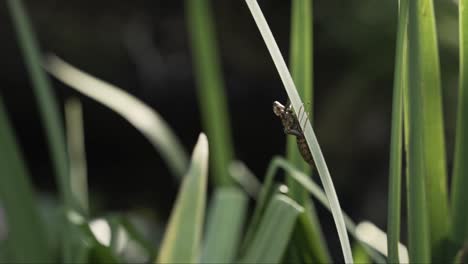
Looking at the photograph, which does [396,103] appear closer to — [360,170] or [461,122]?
[461,122]

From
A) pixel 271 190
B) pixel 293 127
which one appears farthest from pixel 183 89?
pixel 293 127

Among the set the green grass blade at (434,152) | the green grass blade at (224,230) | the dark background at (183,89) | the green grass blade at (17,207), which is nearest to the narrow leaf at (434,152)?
the green grass blade at (434,152)

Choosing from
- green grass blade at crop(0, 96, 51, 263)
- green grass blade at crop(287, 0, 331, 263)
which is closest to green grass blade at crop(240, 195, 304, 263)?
green grass blade at crop(287, 0, 331, 263)

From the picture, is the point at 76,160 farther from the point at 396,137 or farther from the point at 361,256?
the point at 396,137

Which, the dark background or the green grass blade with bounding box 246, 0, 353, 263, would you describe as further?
the dark background

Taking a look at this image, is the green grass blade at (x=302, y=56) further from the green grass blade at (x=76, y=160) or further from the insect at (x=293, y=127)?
the green grass blade at (x=76, y=160)

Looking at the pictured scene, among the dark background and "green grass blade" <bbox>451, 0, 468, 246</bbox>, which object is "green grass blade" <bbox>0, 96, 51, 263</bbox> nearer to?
"green grass blade" <bbox>451, 0, 468, 246</bbox>
